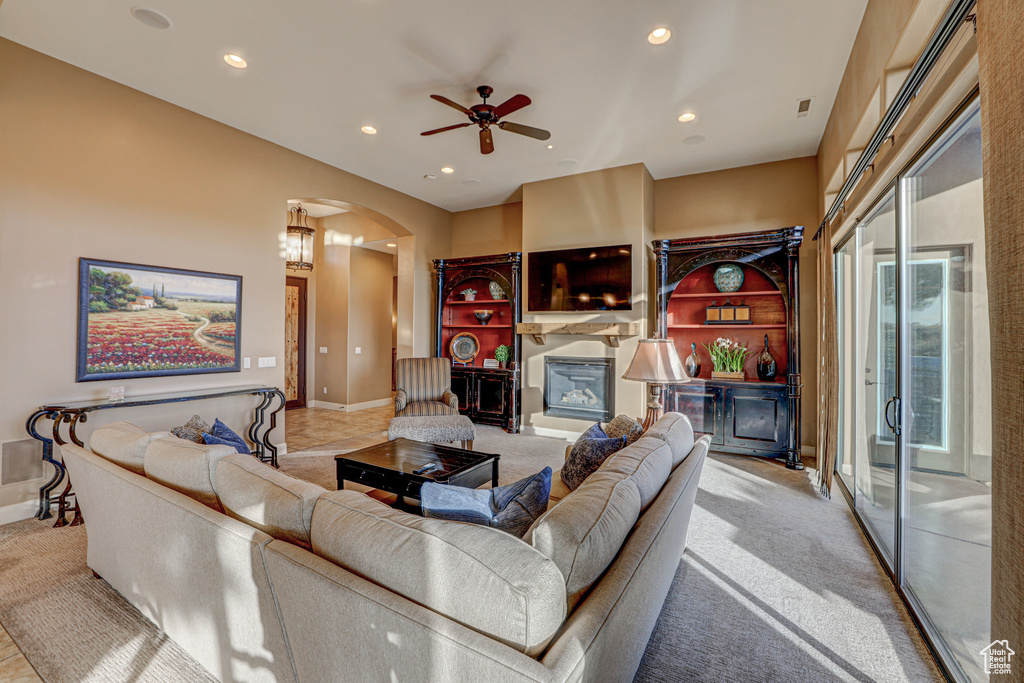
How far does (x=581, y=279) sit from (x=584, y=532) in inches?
178

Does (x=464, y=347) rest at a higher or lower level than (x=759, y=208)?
lower

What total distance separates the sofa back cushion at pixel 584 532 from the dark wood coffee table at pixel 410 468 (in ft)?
4.85

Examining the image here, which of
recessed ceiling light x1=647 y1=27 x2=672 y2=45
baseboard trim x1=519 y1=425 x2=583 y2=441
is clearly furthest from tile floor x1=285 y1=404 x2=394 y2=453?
recessed ceiling light x1=647 y1=27 x2=672 y2=45

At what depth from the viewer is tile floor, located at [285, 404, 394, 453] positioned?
5.52 metres

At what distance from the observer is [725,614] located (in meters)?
2.12

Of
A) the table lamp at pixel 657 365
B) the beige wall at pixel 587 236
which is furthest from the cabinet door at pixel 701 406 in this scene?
the table lamp at pixel 657 365

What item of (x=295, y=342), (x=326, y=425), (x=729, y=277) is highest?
(x=729, y=277)

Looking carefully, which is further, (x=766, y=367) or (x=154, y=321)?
(x=766, y=367)

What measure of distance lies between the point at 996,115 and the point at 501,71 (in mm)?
3147

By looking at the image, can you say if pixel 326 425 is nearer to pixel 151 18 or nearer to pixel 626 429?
pixel 151 18

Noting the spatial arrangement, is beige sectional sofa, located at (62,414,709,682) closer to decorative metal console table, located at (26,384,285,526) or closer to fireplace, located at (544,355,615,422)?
decorative metal console table, located at (26,384,285,526)

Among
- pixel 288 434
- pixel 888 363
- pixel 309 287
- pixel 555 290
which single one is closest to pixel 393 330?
pixel 309 287

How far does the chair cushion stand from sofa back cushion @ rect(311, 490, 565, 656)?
5.14 feet

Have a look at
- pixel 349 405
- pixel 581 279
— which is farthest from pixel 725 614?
pixel 349 405
